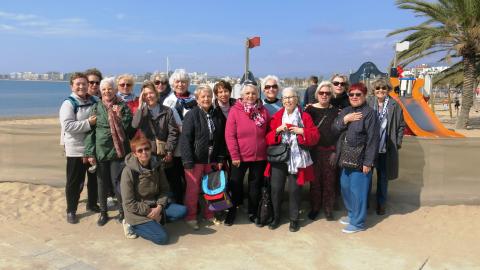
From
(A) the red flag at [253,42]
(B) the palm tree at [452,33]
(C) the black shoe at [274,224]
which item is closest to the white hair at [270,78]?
(C) the black shoe at [274,224]

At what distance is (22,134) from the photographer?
18.4 ft

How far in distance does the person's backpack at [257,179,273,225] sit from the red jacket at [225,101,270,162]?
1.38 feet

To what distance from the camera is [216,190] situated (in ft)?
14.1

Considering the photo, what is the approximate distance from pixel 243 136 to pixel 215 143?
1.08 ft

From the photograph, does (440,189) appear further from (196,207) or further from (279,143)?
(196,207)

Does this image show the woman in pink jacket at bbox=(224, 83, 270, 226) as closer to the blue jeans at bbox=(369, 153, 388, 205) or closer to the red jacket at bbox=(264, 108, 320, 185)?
the red jacket at bbox=(264, 108, 320, 185)

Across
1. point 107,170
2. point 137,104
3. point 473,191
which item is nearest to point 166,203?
point 107,170

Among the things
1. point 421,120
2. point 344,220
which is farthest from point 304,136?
point 421,120

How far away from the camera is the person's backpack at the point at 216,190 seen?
4.30 metres

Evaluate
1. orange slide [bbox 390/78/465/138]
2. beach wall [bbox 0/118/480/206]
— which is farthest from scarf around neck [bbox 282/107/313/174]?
orange slide [bbox 390/78/465/138]

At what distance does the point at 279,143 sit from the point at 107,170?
187 centimetres

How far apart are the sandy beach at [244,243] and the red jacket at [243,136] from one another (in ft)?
2.76

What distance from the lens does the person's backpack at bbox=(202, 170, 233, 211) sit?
4297 millimetres

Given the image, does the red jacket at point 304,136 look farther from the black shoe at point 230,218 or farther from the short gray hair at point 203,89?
the black shoe at point 230,218
